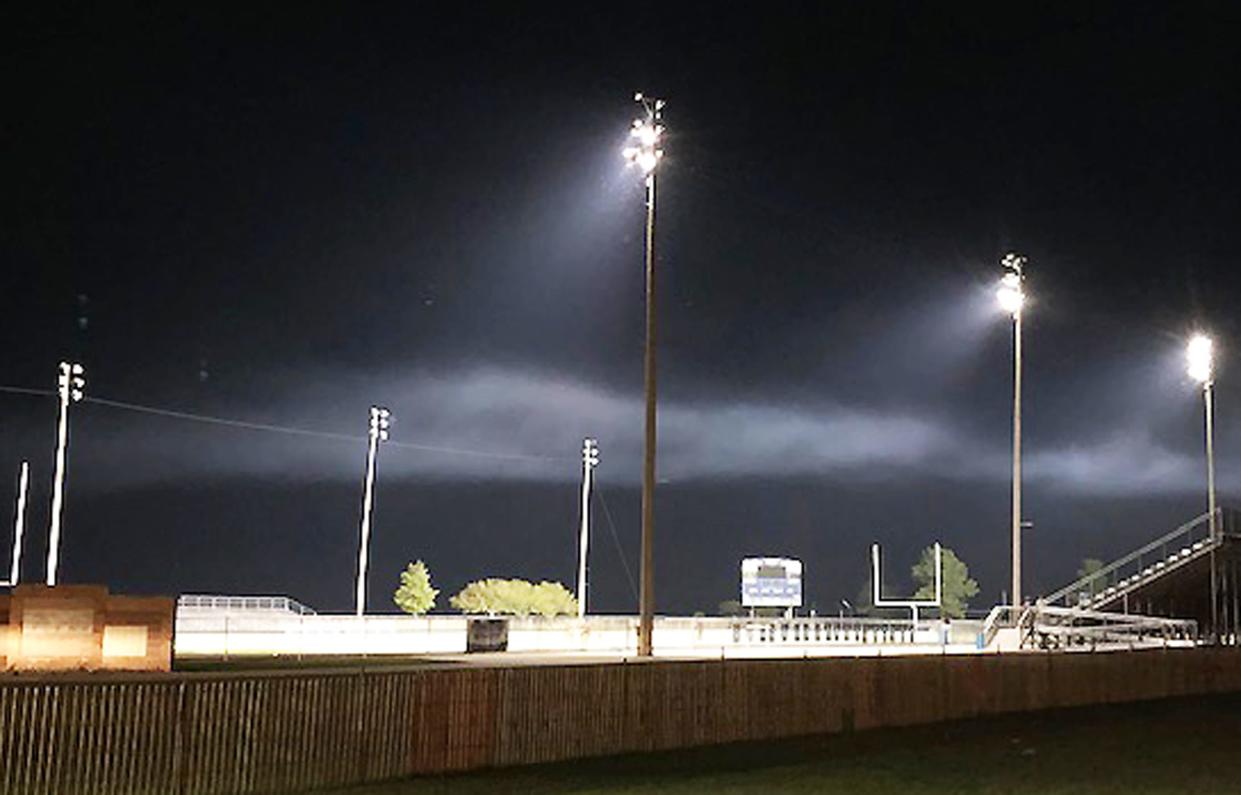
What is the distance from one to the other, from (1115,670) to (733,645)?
2618 centimetres

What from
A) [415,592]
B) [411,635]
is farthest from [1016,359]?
[415,592]

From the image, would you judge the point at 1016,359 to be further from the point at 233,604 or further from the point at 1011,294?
the point at 233,604

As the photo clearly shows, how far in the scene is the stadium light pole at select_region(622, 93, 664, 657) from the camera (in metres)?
29.6

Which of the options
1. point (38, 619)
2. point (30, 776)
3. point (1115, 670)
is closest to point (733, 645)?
point (1115, 670)

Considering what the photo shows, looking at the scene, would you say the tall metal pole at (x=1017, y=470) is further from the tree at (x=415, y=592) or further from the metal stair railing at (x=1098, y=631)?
the tree at (x=415, y=592)

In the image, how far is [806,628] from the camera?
239 ft

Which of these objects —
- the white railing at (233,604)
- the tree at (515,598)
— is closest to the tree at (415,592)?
the tree at (515,598)

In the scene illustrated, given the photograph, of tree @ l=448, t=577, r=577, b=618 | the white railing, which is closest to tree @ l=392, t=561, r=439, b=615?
tree @ l=448, t=577, r=577, b=618

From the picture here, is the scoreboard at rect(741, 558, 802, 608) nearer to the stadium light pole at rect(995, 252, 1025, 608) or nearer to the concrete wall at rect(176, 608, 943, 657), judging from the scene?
the concrete wall at rect(176, 608, 943, 657)

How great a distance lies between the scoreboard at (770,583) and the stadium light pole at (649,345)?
51.7 m

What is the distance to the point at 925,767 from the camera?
67.3 ft

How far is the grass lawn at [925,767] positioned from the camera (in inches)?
698

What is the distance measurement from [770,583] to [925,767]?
62.4m

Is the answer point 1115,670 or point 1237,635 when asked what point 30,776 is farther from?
point 1237,635
